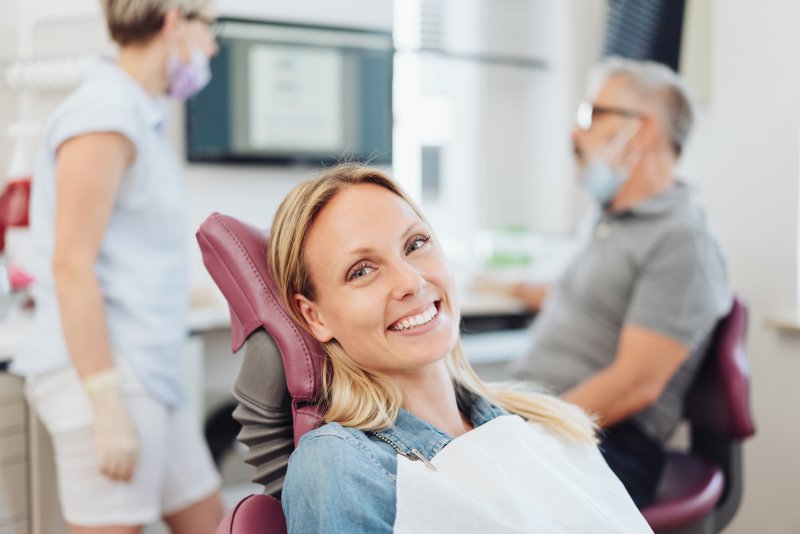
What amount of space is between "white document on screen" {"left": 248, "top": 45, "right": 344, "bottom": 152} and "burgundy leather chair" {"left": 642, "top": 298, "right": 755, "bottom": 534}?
5.00 feet

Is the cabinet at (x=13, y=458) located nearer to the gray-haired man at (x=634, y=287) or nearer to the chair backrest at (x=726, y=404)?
the gray-haired man at (x=634, y=287)

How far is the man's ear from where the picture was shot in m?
1.12

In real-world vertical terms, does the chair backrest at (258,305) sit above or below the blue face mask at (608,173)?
below

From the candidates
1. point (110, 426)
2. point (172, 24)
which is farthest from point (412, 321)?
point (172, 24)

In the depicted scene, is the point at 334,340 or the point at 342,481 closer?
the point at 342,481

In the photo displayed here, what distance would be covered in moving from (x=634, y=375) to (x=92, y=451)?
111 cm

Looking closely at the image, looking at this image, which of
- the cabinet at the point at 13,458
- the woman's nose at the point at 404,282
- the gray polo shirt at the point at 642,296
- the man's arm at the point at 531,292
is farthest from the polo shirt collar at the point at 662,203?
the cabinet at the point at 13,458

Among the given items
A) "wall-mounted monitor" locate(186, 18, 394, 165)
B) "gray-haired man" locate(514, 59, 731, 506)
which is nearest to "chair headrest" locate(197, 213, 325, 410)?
"gray-haired man" locate(514, 59, 731, 506)

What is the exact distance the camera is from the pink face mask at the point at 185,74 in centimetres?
157

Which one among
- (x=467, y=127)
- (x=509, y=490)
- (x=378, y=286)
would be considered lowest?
(x=509, y=490)

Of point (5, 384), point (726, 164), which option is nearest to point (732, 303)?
point (726, 164)

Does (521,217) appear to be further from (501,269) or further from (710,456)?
(710,456)

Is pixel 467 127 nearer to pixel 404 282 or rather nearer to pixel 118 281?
pixel 118 281

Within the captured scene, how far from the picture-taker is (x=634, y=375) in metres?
1.79
